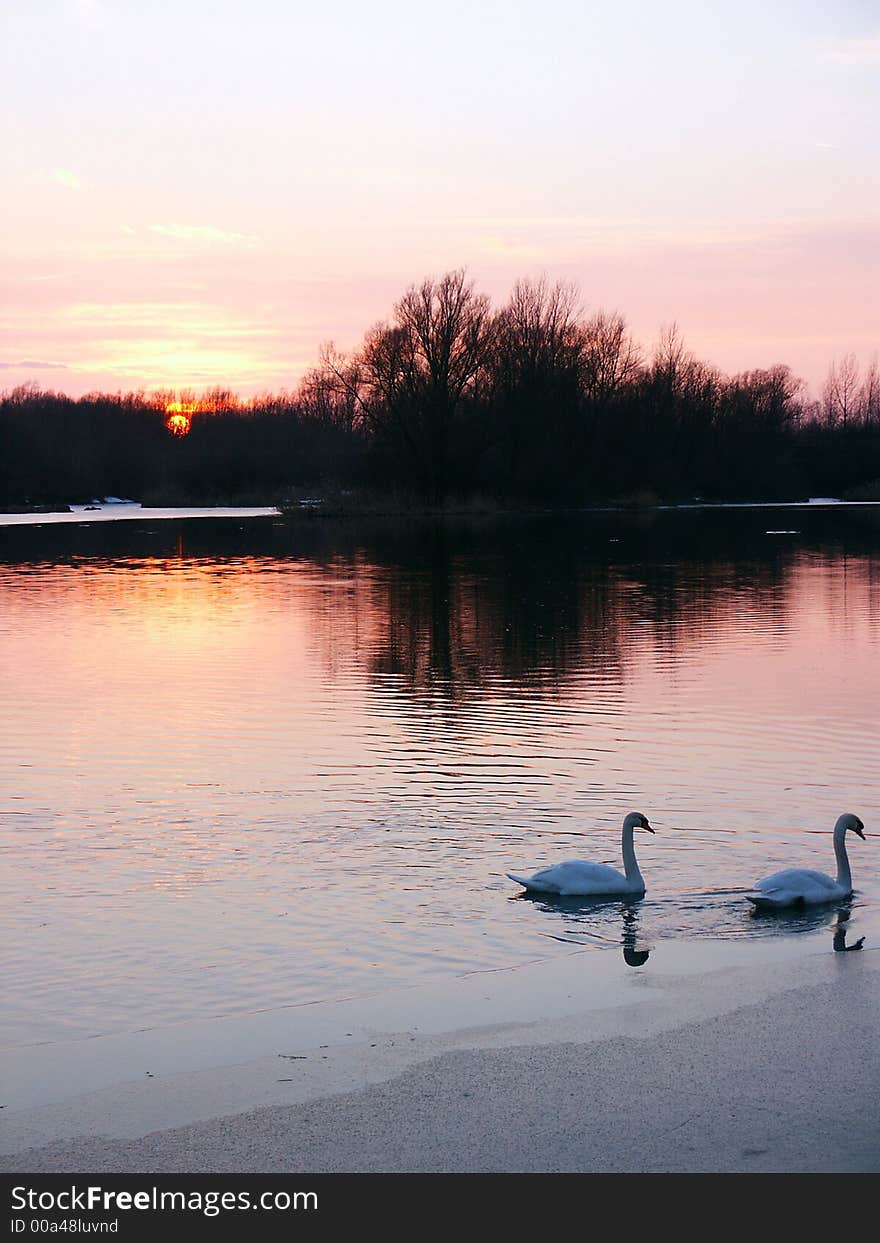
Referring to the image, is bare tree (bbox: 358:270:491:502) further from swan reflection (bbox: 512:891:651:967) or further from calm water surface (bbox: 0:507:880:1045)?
swan reflection (bbox: 512:891:651:967)

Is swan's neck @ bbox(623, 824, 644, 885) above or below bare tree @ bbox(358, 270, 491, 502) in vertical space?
below

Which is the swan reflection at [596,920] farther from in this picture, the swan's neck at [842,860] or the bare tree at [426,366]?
the bare tree at [426,366]

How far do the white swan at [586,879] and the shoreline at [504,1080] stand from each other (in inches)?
51.5

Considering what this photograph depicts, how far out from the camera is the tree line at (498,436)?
256 feet

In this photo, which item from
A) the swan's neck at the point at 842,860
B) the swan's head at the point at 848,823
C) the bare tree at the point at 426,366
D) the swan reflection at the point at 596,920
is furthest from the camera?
the bare tree at the point at 426,366

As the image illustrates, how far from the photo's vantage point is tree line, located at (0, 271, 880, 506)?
256 feet

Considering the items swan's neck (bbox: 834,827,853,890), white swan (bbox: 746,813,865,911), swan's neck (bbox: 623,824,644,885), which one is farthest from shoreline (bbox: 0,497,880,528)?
white swan (bbox: 746,813,865,911)

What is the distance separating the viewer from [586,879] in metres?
9.41

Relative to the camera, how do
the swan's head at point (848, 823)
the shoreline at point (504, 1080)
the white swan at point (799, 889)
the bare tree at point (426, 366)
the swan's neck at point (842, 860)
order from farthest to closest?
Answer: the bare tree at point (426, 366) → the swan's head at point (848, 823) → the swan's neck at point (842, 860) → the white swan at point (799, 889) → the shoreline at point (504, 1080)

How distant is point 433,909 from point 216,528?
214 ft

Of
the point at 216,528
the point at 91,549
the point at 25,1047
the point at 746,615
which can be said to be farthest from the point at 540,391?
the point at 25,1047

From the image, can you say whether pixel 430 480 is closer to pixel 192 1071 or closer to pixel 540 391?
pixel 540 391

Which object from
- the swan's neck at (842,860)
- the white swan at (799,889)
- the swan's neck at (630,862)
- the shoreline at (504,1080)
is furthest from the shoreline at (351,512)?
the shoreline at (504,1080)
